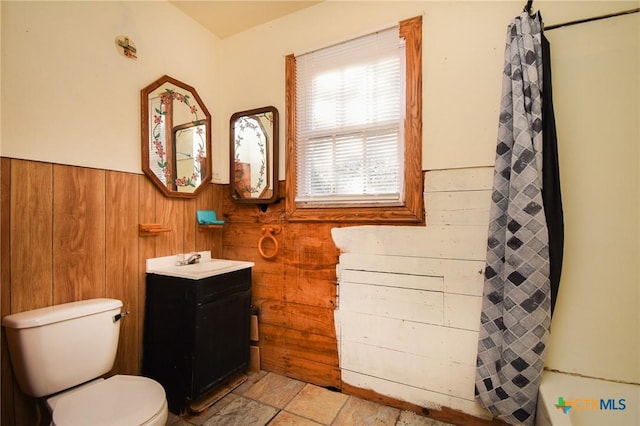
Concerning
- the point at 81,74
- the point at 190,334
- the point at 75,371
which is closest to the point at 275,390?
the point at 190,334

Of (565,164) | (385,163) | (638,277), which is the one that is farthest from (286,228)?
(638,277)

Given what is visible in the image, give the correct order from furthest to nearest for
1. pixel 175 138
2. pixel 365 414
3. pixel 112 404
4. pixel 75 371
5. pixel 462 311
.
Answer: pixel 175 138
pixel 365 414
pixel 462 311
pixel 75 371
pixel 112 404

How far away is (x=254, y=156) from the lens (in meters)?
2.30

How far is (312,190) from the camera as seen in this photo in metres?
2.09

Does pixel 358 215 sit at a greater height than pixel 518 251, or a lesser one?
greater

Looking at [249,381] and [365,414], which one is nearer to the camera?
[365,414]

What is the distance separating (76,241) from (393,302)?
1766mm

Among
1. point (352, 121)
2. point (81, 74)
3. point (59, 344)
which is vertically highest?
point (81, 74)

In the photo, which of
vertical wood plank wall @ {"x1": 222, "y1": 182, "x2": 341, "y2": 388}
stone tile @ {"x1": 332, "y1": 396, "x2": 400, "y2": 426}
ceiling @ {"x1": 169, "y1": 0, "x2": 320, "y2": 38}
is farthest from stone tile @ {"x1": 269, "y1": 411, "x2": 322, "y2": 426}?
ceiling @ {"x1": 169, "y1": 0, "x2": 320, "y2": 38}

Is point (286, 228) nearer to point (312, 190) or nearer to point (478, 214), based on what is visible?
→ point (312, 190)

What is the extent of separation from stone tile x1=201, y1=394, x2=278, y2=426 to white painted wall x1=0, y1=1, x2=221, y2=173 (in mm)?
1520

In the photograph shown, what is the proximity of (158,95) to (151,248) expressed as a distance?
988 mm

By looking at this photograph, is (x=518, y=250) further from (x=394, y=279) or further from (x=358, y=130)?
(x=358, y=130)

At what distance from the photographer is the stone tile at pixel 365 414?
1710 millimetres
